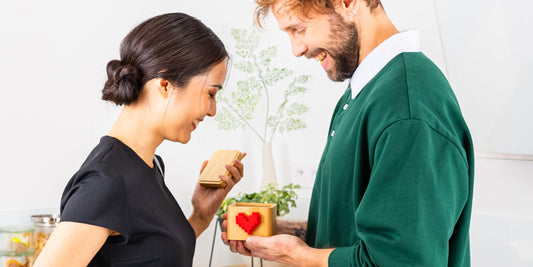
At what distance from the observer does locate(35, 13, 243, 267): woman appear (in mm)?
993

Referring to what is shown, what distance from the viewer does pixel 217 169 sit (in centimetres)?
141

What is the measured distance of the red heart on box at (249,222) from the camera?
118 centimetres

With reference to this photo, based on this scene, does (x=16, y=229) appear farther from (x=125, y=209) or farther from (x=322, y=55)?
(x=322, y=55)

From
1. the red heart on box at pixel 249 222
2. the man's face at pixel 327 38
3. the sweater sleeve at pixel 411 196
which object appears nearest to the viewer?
the sweater sleeve at pixel 411 196

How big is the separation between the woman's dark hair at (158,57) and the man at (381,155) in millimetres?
180

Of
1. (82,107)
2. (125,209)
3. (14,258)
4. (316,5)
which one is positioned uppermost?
(316,5)

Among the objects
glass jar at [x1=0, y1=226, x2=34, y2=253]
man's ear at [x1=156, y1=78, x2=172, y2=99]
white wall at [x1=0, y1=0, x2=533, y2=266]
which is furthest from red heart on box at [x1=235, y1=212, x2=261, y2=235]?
glass jar at [x1=0, y1=226, x2=34, y2=253]

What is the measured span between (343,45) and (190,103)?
355 millimetres

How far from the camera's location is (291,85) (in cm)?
223

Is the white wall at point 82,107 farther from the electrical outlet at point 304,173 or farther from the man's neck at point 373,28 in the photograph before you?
the man's neck at point 373,28

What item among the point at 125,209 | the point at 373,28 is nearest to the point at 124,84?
the point at 125,209

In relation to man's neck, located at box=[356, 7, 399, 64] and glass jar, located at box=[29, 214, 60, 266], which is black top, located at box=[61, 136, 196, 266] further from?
glass jar, located at box=[29, 214, 60, 266]

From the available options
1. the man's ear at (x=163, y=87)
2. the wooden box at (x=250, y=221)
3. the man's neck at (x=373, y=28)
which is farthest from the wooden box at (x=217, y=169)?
the man's neck at (x=373, y=28)

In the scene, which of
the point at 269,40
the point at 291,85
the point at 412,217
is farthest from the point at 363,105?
the point at 269,40
